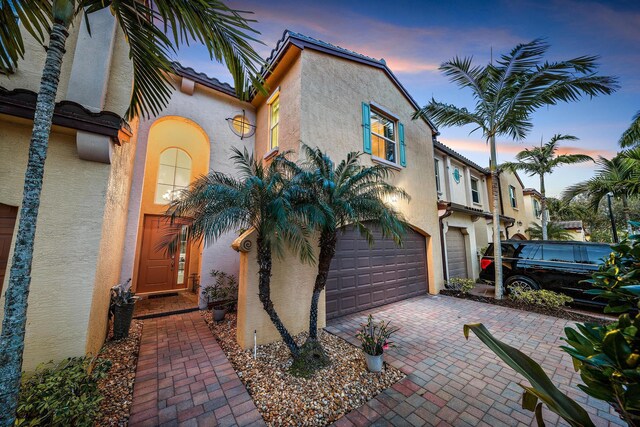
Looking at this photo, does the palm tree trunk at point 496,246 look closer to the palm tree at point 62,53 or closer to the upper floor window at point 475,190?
the upper floor window at point 475,190

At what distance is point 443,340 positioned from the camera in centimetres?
468

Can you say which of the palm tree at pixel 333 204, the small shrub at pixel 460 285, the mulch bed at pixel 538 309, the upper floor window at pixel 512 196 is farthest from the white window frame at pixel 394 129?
the upper floor window at pixel 512 196

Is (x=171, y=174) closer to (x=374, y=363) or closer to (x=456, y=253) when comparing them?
(x=374, y=363)

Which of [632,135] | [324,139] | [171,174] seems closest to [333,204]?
[324,139]

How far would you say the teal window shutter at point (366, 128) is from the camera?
6.61 m

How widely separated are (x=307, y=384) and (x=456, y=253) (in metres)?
9.27

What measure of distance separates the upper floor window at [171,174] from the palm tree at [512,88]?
8.80m

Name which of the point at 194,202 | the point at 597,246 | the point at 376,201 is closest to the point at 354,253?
the point at 376,201

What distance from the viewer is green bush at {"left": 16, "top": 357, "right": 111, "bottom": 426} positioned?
2.11 metres

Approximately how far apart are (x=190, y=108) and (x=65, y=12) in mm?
4941

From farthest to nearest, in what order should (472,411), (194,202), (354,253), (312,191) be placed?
(354,253) → (312,191) → (194,202) → (472,411)

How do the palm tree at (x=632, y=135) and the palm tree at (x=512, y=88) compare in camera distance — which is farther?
the palm tree at (x=632, y=135)

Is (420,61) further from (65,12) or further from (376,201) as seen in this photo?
(65,12)

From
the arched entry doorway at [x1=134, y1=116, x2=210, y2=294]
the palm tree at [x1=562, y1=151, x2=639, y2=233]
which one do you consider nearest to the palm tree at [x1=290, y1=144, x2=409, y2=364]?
the arched entry doorway at [x1=134, y1=116, x2=210, y2=294]
